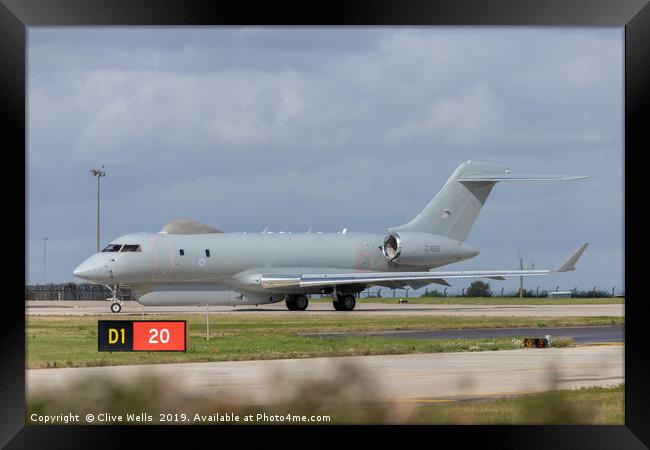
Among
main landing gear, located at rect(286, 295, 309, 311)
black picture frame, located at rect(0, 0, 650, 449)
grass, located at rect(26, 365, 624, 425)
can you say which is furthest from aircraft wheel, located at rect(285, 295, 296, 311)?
black picture frame, located at rect(0, 0, 650, 449)

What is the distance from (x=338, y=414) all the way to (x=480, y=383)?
5529mm

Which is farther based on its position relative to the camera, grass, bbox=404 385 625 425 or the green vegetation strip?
the green vegetation strip

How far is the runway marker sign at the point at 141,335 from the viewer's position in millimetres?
10852

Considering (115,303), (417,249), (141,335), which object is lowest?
(115,303)

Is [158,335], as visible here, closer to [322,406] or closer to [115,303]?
[322,406]

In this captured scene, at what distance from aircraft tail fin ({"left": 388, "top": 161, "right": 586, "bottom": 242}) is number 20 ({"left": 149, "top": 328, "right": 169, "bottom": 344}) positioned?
148ft

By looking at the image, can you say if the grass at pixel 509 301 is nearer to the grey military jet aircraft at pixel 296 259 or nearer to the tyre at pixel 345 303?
the grey military jet aircraft at pixel 296 259

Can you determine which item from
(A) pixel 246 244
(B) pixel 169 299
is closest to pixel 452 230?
(A) pixel 246 244

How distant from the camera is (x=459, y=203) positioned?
56.8 metres

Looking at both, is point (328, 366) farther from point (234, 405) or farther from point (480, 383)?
point (234, 405)

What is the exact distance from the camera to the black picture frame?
32.7 feet

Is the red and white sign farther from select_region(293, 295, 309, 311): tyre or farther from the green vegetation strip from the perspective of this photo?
→ select_region(293, 295, 309, 311): tyre

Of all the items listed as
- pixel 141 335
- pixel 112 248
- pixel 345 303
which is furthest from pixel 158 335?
pixel 345 303

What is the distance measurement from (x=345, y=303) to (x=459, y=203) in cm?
1050
